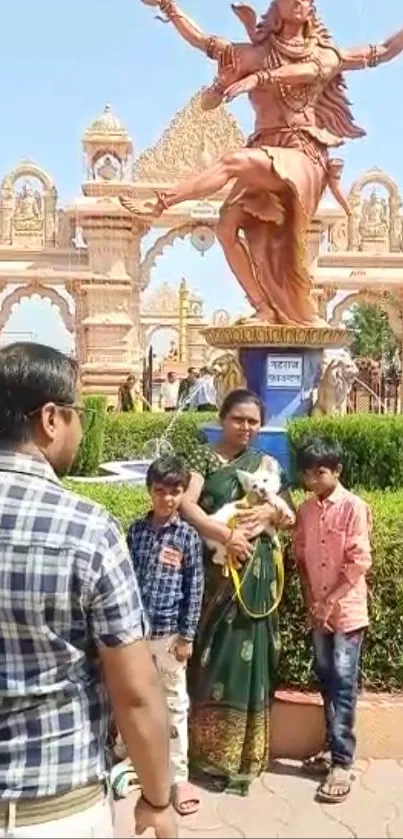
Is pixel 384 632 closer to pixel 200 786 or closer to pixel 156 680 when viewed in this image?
pixel 200 786

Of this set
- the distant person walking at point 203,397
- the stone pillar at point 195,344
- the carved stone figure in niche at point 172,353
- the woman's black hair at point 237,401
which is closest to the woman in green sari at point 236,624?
the woman's black hair at point 237,401

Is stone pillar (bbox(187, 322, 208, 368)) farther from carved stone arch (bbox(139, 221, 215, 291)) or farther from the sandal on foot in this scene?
the sandal on foot

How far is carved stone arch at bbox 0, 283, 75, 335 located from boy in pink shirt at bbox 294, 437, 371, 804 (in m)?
23.0

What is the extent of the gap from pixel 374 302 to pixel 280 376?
20.0 meters

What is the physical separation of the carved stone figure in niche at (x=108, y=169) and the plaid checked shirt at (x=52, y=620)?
83.0 feet

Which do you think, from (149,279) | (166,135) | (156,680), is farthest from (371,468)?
(166,135)

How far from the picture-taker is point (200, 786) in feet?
11.1

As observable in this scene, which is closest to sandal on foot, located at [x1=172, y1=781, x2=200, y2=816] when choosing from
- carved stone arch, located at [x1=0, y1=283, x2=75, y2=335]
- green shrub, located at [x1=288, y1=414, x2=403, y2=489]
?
green shrub, located at [x1=288, y1=414, x2=403, y2=489]

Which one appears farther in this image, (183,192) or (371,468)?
(183,192)

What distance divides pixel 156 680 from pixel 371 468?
14.5 ft

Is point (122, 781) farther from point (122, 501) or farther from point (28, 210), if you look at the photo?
point (28, 210)

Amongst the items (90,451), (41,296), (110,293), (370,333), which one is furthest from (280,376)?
(370,333)

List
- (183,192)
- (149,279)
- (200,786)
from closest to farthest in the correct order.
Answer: (200,786) < (183,192) < (149,279)

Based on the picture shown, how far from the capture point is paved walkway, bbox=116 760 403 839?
9.89 ft
